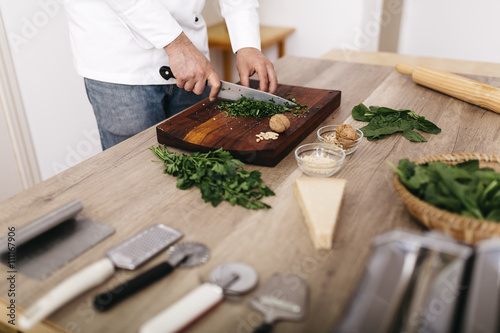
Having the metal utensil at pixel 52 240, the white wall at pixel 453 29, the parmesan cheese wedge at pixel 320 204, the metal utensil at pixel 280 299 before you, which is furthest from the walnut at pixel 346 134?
the white wall at pixel 453 29

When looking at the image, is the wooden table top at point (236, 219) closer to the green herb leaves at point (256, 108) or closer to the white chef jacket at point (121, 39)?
the green herb leaves at point (256, 108)

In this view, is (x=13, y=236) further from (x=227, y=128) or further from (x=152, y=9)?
(x=152, y=9)

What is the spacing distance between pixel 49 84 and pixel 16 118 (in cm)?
26

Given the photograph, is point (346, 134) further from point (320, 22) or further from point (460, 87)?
point (320, 22)

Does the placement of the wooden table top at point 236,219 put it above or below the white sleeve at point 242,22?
below

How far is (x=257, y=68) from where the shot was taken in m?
1.59

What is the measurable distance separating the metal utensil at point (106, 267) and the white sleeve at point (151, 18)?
0.75 meters

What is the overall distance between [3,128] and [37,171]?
0.34 meters

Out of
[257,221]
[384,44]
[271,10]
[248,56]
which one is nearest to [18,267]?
[257,221]

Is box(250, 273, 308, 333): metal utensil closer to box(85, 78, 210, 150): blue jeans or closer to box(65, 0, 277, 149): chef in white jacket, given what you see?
box(65, 0, 277, 149): chef in white jacket

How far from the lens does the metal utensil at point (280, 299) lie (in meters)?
0.70

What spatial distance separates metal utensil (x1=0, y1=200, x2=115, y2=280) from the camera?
83cm

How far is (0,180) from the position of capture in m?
2.30

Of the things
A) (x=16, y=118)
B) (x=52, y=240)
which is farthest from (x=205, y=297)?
(x=16, y=118)
